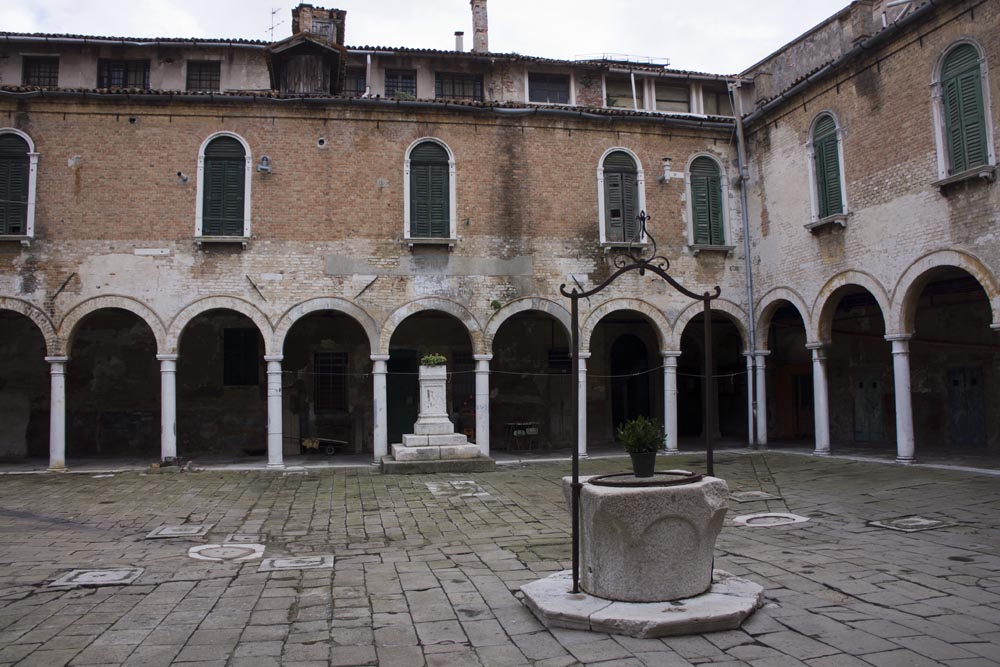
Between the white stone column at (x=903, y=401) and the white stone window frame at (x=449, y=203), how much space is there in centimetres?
957

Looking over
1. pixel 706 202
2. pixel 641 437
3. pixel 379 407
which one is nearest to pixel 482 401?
pixel 379 407

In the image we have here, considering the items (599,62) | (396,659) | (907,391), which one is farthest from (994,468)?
(599,62)

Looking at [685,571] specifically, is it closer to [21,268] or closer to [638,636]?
[638,636]

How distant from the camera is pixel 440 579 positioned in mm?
7027

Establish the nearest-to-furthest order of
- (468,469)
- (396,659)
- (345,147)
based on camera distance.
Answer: (396,659), (468,469), (345,147)

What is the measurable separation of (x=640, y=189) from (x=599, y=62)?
4839 millimetres

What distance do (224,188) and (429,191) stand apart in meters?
4.65

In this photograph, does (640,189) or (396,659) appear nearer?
(396,659)

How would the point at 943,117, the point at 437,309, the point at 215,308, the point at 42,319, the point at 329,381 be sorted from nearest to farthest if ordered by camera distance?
1. the point at 943,117
2. the point at 42,319
3. the point at 215,308
4. the point at 437,309
5. the point at 329,381

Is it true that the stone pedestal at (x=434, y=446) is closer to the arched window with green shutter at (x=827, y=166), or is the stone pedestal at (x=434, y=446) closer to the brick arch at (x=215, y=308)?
the brick arch at (x=215, y=308)

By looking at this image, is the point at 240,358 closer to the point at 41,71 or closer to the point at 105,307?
the point at 105,307

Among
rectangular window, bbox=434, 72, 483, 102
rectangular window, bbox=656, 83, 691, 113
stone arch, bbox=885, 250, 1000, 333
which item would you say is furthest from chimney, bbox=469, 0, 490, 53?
stone arch, bbox=885, 250, 1000, 333

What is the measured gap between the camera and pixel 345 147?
17500mm

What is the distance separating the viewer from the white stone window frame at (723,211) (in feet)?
61.6
